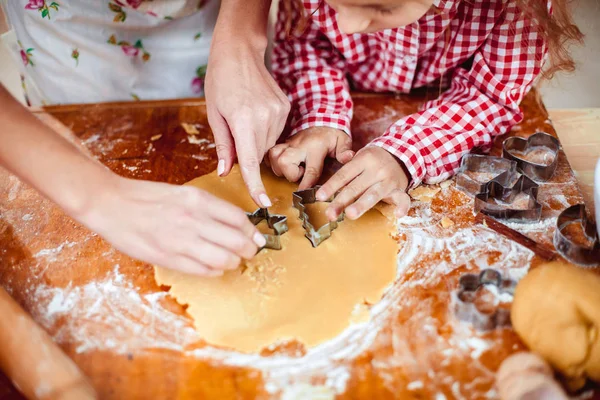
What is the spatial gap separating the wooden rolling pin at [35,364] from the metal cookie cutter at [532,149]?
3.00 ft

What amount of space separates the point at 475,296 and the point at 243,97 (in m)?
0.57

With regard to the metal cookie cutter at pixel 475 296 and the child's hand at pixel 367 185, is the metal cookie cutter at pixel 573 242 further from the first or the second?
the child's hand at pixel 367 185

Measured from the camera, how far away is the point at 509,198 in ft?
3.43

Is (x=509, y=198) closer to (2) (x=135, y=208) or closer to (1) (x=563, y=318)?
(1) (x=563, y=318)

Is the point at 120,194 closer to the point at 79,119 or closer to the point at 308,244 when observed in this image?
the point at 308,244

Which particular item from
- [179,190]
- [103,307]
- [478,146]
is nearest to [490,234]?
[478,146]

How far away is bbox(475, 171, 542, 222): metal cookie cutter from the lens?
38.2 inches

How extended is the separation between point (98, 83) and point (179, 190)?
736mm

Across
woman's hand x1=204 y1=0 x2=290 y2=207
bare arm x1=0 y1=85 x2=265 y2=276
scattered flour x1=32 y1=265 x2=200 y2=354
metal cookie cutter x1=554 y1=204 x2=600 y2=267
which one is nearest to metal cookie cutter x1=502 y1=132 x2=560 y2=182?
metal cookie cutter x1=554 y1=204 x2=600 y2=267

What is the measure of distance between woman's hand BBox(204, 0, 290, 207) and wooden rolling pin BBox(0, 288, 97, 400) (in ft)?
1.36

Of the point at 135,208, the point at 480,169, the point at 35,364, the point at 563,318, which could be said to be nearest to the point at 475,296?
the point at 563,318

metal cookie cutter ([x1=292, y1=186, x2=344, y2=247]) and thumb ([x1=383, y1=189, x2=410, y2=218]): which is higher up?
thumb ([x1=383, y1=189, x2=410, y2=218])

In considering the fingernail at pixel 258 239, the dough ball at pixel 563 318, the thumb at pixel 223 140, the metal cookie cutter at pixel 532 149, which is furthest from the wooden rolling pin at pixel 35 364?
the metal cookie cutter at pixel 532 149

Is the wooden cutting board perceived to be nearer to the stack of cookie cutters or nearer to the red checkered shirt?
the stack of cookie cutters
